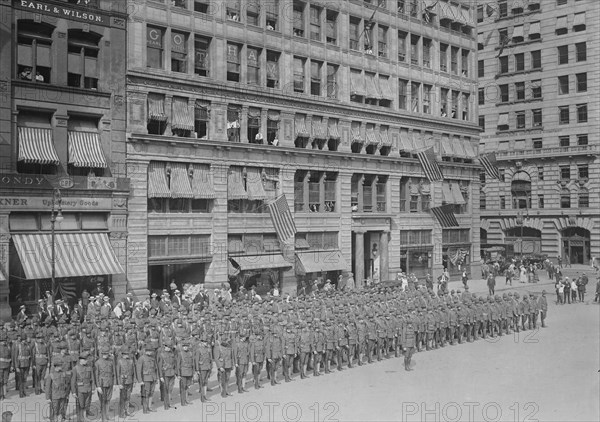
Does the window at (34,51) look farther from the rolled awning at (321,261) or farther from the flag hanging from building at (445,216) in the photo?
the flag hanging from building at (445,216)

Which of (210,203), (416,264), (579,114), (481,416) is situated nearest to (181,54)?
(210,203)

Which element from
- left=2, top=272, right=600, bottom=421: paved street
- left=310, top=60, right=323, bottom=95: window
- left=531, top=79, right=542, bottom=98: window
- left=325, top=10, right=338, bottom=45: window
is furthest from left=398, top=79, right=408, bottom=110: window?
left=2, top=272, right=600, bottom=421: paved street

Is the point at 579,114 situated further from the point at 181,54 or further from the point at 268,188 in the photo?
the point at 181,54

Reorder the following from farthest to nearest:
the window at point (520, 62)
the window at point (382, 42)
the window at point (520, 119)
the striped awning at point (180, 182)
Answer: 1. the window at point (520, 119)
2. the window at point (520, 62)
3. the window at point (382, 42)
4. the striped awning at point (180, 182)

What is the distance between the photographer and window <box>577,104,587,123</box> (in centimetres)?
6309

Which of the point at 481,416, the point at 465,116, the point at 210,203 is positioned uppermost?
the point at 465,116

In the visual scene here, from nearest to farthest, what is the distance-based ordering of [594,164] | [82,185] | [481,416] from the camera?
[481,416] → [82,185] → [594,164]

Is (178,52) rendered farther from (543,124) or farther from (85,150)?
(543,124)

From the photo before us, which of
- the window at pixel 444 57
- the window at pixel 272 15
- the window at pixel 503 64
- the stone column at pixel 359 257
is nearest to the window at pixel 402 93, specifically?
the window at pixel 444 57

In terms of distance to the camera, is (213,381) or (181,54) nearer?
(213,381)

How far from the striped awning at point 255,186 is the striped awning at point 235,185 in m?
0.41

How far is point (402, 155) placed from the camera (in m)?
49.4

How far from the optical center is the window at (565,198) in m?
64.4

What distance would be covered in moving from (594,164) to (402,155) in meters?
24.5
